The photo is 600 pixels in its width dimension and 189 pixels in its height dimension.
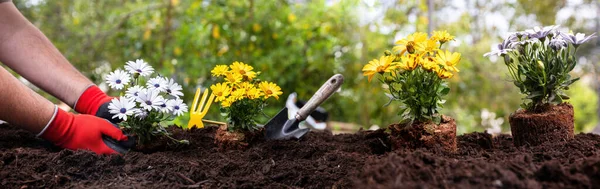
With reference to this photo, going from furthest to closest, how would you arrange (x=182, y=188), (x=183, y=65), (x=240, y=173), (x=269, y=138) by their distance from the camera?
1. (x=183, y=65)
2. (x=269, y=138)
3. (x=240, y=173)
4. (x=182, y=188)

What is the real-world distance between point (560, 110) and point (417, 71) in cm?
43

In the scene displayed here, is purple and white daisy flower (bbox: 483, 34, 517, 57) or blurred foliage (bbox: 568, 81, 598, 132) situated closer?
purple and white daisy flower (bbox: 483, 34, 517, 57)

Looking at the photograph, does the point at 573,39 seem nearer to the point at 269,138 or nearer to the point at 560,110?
the point at 560,110

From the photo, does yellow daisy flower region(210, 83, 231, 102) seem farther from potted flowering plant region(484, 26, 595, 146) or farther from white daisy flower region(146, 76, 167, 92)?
potted flowering plant region(484, 26, 595, 146)

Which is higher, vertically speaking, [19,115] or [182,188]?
[19,115]

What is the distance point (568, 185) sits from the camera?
3.11ft

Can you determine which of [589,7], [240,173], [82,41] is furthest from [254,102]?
[589,7]

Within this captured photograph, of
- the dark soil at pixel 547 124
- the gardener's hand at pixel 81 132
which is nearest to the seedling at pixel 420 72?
the dark soil at pixel 547 124

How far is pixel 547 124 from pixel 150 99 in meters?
1.21

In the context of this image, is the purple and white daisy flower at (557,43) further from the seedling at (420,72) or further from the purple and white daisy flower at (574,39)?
the seedling at (420,72)

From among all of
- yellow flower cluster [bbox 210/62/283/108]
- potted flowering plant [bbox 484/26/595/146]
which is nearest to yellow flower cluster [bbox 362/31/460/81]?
potted flowering plant [bbox 484/26/595/146]

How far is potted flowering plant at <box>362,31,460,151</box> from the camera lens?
1.44m

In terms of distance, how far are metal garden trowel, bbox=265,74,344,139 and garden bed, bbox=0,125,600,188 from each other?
0.39 feet

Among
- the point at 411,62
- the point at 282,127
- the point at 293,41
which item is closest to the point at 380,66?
the point at 411,62
